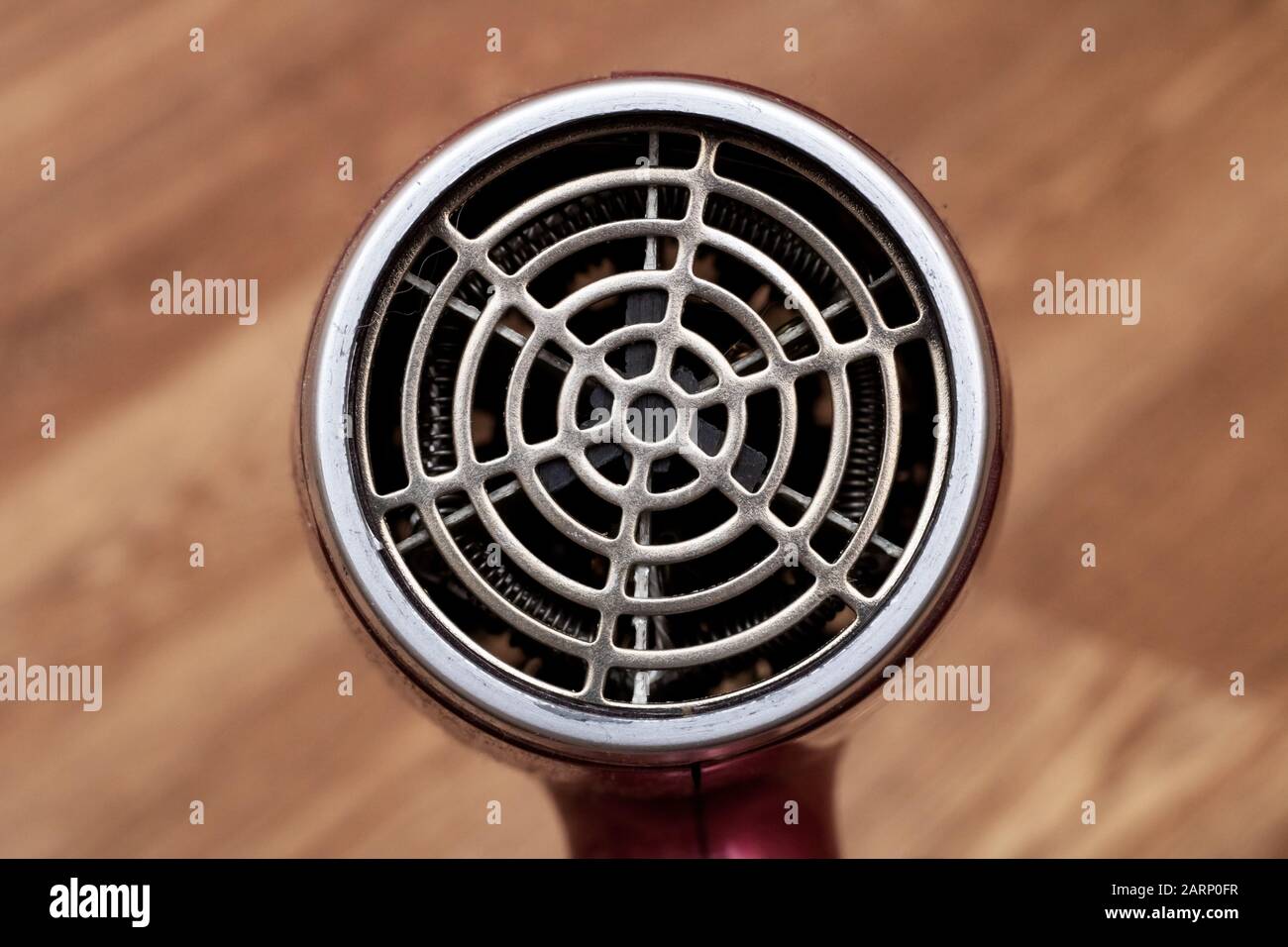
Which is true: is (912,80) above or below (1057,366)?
above

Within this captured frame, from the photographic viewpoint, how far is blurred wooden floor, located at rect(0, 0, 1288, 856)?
0.53m

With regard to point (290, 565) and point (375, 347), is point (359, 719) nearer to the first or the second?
point (290, 565)

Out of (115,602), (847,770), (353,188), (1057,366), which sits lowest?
(847,770)

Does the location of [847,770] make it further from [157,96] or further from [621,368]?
[157,96]

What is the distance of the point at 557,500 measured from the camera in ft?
1.72

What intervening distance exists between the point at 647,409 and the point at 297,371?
185mm

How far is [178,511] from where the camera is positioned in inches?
21.1

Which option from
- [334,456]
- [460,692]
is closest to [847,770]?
[460,692]

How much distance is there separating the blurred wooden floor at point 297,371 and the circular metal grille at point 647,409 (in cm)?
4

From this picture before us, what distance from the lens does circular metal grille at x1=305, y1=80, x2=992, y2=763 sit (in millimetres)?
500

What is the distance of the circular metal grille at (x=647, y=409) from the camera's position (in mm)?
500

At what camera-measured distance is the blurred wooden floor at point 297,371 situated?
527mm

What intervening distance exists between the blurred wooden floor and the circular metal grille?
44 millimetres

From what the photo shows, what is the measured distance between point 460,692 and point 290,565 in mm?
114
